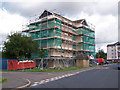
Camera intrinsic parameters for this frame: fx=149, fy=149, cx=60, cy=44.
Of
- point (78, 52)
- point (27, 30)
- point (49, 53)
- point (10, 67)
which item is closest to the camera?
point (10, 67)

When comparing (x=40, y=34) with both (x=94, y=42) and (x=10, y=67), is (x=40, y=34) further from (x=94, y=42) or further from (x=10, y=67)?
(x=94, y=42)

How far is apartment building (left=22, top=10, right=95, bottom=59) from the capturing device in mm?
34125

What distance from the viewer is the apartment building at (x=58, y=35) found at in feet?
112

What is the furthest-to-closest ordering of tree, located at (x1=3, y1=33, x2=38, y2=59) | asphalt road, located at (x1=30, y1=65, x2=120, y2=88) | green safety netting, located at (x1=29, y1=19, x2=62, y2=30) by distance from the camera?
green safety netting, located at (x1=29, y1=19, x2=62, y2=30) → tree, located at (x1=3, y1=33, x2=38, y2=59) → asphalt road, located at (x1=30, y1=65, x2=120, y2=88)

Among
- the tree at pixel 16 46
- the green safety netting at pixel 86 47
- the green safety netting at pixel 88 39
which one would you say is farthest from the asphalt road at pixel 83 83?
the green safety netting at pixel 88 39

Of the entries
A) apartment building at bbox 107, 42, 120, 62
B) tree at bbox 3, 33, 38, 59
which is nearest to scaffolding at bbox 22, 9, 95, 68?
tree at bbox 3, 33, 38, 59

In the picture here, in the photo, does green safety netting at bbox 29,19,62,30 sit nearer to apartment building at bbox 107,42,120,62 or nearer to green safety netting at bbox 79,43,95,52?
green safety netting at bbox 79,43,95,52

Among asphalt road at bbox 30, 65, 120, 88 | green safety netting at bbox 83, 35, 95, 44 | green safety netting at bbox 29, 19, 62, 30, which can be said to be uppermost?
green safety netting at bbox 29, 19, 62, 30

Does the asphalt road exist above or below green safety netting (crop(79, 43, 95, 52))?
below

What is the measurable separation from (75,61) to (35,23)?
14268mm

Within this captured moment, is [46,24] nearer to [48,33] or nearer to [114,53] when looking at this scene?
[48,33]

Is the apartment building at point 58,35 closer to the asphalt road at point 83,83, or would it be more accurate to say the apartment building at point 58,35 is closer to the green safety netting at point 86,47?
the green safety netting at point 86,47

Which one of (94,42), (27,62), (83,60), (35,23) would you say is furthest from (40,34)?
(94,42)

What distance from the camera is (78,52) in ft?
143
